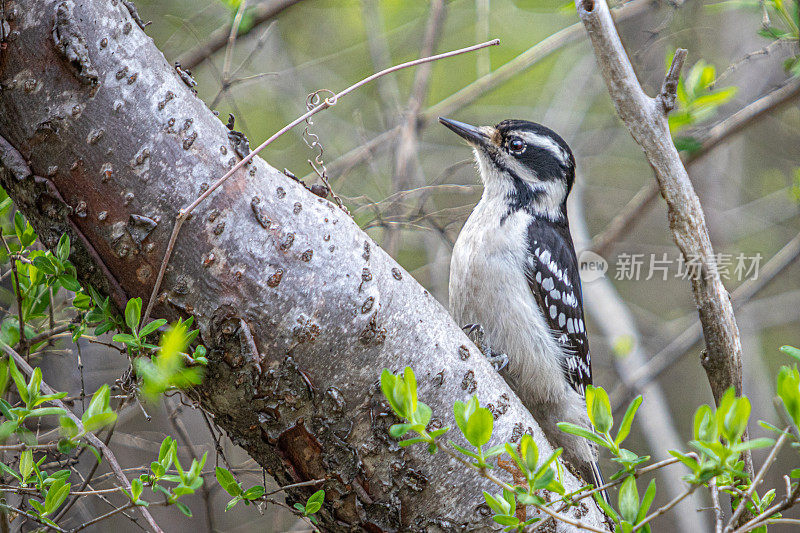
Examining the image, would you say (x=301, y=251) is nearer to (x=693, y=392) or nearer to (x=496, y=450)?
(x=496, y=450)

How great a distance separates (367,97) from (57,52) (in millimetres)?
3682

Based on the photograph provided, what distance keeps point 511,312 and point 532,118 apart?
2598 millimetres

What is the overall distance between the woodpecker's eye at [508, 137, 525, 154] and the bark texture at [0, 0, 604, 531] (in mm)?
1743

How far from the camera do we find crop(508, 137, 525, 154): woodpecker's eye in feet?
10.8

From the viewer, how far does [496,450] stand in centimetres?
130

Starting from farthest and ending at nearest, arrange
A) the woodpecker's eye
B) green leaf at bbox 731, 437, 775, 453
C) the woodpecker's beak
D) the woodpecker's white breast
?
1. the woodpecker's eye
2. the woodpecker's beak
3. the woodpecker's white breast
4. green leaf at bbox 731, 437, 775, 453

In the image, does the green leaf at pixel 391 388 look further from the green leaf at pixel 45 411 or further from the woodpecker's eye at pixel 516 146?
the woodpecker's eye at pixel 516 146

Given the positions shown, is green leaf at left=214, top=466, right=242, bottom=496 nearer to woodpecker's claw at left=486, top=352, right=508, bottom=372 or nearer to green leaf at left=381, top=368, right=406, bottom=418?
green leaf at left=381, top=368, right=406, bottom=418

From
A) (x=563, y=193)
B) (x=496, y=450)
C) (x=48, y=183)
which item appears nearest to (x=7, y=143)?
(x=48, y=183)

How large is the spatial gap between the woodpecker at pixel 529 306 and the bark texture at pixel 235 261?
1083mm

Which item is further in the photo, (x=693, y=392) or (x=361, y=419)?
(x=693, y=392)

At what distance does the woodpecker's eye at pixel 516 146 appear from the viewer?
329cm

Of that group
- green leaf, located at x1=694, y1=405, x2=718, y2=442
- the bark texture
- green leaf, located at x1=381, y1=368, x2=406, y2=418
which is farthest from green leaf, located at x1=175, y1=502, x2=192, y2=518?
green leaf, located at x1=694, y1=405, x2=718, y2=442

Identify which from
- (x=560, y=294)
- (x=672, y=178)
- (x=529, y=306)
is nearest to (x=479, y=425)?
(x=672, y=178)
